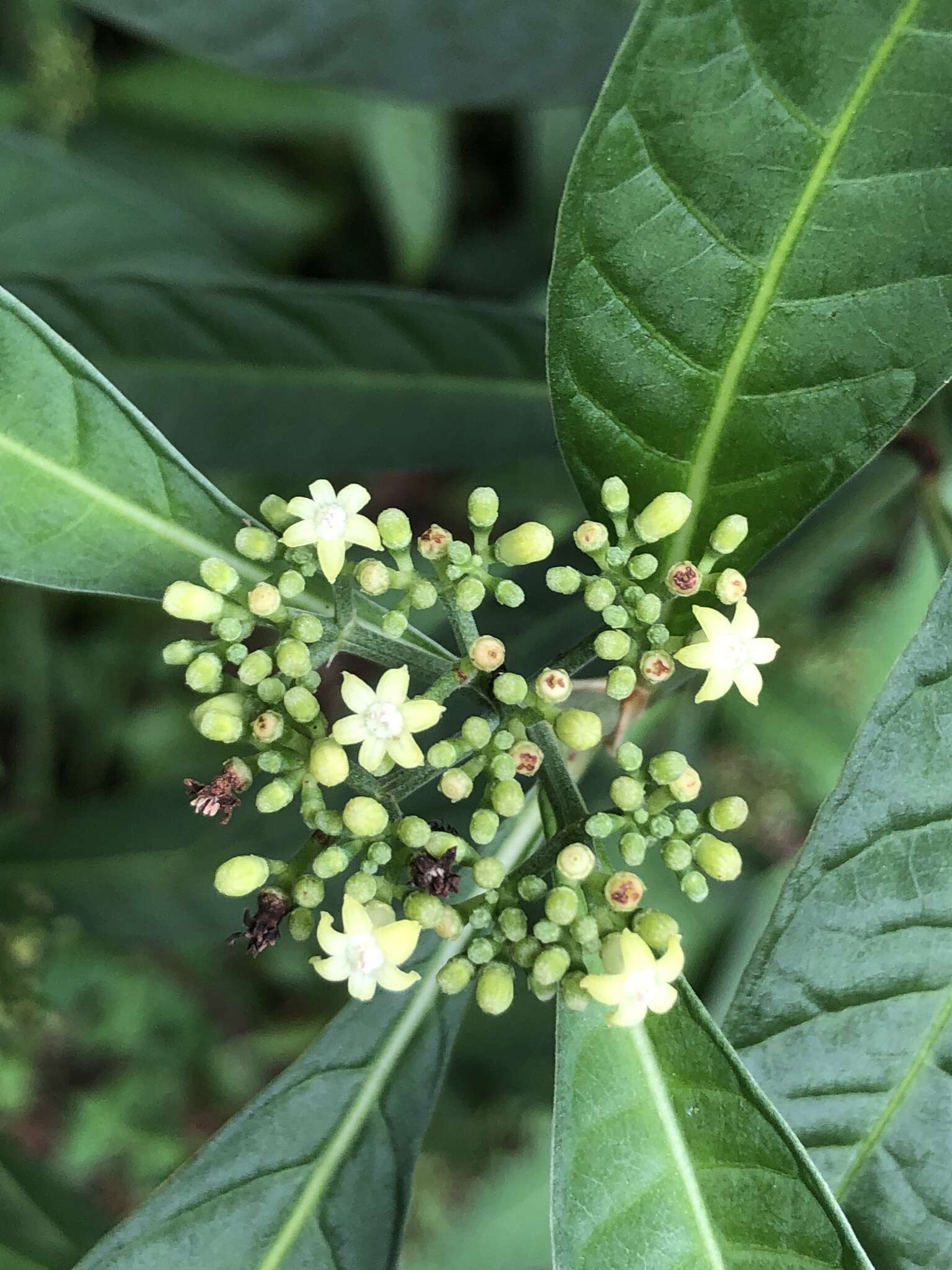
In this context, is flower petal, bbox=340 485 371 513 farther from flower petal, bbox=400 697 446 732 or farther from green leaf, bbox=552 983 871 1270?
green leaf, bbox=552 983 871 1270

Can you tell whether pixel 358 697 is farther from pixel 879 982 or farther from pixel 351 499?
pixel 879 982

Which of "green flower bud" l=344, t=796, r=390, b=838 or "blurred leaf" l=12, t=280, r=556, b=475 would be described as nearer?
"green flower bud" l=344, t=796, r=390, b=838

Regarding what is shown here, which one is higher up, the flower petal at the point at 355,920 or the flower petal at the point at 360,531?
the flower petal at the point at 360,531

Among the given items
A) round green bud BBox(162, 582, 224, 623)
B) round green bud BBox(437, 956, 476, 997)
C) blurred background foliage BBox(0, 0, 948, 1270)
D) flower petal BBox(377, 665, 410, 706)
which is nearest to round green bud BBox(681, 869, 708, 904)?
round green bud BBox(437, 956, 476, 997)

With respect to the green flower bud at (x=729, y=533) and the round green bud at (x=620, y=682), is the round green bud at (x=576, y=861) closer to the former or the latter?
the round green bud at (x=620, y=682)

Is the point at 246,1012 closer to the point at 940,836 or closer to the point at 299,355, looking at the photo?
the point at 299,355

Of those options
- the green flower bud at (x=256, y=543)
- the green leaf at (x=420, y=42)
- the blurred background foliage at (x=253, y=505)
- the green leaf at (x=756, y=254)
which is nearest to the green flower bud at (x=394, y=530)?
the green flower bud at (x=256, y=543)

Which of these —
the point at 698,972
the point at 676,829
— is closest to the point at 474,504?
the point at 676,829
